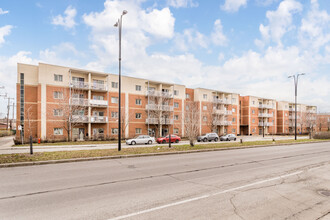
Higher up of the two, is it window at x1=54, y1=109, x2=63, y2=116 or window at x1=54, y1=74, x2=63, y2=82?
window at x1=54, y1=74, x2=63, y2=82

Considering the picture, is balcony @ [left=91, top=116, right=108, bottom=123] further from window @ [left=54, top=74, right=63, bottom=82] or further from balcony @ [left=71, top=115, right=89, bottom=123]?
window @ [left=54, top=74, right=63, bottom=82]

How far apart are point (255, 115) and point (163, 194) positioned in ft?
203

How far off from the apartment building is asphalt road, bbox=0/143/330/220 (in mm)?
53127

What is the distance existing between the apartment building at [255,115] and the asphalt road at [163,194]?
2092 inches

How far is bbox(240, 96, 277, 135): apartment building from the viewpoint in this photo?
192ft

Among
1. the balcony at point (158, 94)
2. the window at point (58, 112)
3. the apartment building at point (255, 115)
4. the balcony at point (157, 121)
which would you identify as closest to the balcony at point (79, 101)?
the window at point (58, 112)

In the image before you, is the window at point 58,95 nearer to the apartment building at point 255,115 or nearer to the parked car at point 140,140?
the parked car at point 140,140

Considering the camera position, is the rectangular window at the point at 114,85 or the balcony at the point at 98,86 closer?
the balcony at the point at 98,86

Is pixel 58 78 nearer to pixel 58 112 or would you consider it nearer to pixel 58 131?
pixel 58 112

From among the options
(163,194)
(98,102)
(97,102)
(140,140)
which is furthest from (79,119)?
(163,194)

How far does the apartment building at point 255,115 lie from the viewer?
192 ft

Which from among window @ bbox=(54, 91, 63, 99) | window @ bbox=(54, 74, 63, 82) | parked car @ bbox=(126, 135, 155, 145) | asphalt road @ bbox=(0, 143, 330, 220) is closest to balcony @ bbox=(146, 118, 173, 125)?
parked car @ bbox=(126, 135, 155, 145)

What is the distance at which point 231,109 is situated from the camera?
52.1 metres

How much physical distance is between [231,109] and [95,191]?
50.6 m
